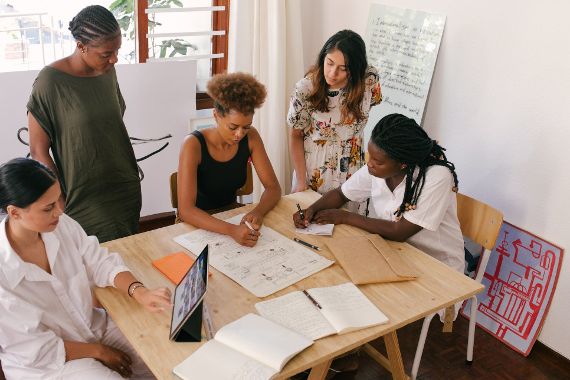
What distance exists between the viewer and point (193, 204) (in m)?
2.14

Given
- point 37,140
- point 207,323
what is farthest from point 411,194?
point 37,140

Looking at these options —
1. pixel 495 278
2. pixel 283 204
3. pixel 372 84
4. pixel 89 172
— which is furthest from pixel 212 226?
pixel 495 278

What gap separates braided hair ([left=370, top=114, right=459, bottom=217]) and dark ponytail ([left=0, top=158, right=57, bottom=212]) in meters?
1.14

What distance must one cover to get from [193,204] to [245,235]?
1.01ft

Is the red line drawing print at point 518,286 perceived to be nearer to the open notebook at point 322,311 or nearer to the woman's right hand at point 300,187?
the woman's right hand at point 300,187

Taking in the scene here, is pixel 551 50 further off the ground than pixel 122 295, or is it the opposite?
pixel 551 50

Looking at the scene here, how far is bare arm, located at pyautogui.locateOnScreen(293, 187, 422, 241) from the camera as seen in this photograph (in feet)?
6.74

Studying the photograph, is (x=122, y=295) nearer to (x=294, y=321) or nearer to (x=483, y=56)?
(x=294, y=321)

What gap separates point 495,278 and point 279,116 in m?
1.65

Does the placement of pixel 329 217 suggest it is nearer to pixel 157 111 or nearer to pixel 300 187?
pixel 300 187

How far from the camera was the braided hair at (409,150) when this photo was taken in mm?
2012

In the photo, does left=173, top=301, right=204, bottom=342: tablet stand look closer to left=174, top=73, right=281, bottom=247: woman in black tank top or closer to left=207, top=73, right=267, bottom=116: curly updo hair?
left=174, top=73, right=281, bottom=247: woman in black tank top

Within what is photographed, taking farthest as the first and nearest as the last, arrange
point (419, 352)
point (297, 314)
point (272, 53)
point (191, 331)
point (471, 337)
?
point (272, 53) < point (471, 337) < point (419, 352) < point (297, 314) < point (191, 331)

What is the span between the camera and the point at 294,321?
5.10 ft
